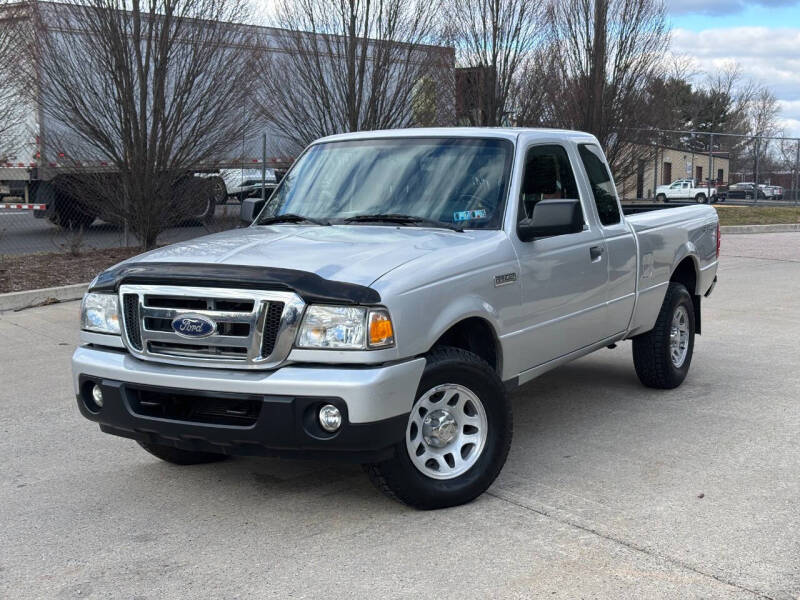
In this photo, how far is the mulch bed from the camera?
39.7 ft

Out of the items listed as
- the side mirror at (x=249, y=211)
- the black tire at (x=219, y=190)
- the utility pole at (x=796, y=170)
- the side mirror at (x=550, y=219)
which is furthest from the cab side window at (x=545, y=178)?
the utility pole at (x=796, y=170)

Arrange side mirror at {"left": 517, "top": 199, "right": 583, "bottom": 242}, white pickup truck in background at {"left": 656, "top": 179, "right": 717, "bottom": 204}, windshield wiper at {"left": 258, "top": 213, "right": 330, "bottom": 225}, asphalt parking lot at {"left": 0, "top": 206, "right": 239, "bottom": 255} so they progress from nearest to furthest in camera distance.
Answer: side mirror at {"left": 517, "top": 199, "right": 583, "bottom": 242}, windshield wiper at {"left": 258, "top": 213, "right": 330, "bottom": 225}, asphalt parking lot at {"left": 0, "top": 206, "right": 239, "bottom": 255}, white pickup truck in background at {"left": 656, "top": 179, "right": 717, "bottom": 204}

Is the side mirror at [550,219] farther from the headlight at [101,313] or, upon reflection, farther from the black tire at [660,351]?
the headlight at [101,313]

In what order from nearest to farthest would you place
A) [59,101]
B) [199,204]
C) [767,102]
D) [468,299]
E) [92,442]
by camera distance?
[468,299] → [92,442] → [59,101] → [199,204] → [767,102]

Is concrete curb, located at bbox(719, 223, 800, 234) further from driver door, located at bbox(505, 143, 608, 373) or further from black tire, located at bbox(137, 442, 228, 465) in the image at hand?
black tire, located at bbox(137, 442, 228, 465)

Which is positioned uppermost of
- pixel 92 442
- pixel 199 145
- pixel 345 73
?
pixel 345 73

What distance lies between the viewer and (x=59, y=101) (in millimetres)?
13336

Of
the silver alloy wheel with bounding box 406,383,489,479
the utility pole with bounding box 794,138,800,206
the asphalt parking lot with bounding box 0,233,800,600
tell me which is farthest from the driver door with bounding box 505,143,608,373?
the utility pole with bounding box 794,138,800,206

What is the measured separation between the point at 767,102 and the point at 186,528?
68.9 meters

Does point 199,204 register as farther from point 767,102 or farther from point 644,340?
point 767,102

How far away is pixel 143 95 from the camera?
1330 cm

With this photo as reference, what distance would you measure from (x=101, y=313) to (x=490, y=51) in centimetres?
1385

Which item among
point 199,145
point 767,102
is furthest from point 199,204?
point 767,102

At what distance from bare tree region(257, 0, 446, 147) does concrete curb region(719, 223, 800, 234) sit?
10520 mm
